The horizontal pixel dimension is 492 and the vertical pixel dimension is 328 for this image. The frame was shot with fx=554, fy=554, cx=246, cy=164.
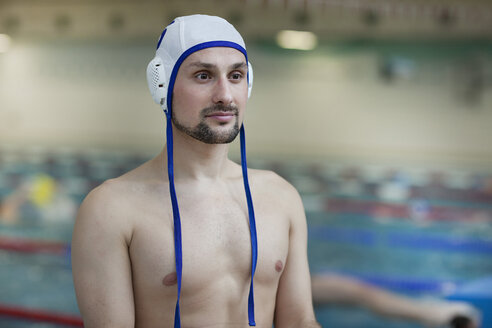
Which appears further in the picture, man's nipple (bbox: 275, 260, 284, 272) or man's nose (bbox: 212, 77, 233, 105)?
man's nipple (bbox: 275, 260, 284, 272)

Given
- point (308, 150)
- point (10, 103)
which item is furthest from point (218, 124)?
point (10, 103)

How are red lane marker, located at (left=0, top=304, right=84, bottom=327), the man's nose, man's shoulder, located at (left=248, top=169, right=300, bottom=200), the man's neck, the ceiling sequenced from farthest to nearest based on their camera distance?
the ceiling
red lane marker, located at (left=0, top=304, right=84, bottom=327)
man's shoulder, located at (left=248, top=169, right=300, bottom=200)
the man's neck
the man's nose

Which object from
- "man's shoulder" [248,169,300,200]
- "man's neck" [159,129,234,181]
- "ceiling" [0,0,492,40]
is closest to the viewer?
"man's neck" [159,129,234,181]

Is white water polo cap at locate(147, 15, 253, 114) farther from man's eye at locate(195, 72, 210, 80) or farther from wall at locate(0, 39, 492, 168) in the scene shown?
wall at locate(0, 39, 492, 168)

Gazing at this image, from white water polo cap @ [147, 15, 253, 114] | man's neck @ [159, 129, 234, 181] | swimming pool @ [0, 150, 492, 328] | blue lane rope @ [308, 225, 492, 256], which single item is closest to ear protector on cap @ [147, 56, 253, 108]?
white water polo cap @ [147, 15, 253, 114]

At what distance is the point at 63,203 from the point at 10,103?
2775mm

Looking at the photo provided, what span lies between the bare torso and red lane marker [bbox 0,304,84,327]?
8.47 feet

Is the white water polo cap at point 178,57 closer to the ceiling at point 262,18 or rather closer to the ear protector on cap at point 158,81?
the ear protector on cap at point 158,81

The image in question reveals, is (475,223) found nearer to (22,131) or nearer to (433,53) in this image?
(433,53)

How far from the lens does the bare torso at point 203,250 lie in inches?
55.2

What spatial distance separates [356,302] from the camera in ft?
15.0

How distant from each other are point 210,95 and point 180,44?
155mm

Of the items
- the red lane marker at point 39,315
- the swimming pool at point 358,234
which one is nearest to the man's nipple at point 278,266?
the red lane marker at point 39,315

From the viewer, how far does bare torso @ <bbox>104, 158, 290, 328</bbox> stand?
140 cm
